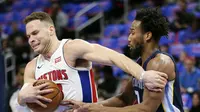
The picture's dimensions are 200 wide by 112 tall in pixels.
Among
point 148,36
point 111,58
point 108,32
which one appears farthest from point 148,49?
point 108,32

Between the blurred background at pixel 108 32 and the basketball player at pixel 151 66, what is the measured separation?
3.26 m

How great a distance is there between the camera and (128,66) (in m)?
4.38

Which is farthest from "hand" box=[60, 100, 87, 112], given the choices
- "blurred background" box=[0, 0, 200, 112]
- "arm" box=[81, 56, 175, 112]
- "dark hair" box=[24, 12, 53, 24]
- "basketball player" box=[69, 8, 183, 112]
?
"blurred background" box=[0, 0, 200, 112]

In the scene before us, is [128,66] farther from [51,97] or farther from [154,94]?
[51,97]

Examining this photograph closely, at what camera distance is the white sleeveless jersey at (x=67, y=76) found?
4699mm

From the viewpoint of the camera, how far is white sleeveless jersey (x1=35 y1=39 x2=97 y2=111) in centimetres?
470

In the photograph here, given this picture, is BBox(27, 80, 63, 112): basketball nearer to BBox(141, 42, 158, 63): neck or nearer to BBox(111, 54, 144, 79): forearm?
BBox(111, 54, 144, 79): forearm

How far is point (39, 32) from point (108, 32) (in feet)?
27.6

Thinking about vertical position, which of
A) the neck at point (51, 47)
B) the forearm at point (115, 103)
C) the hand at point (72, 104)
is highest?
the neck at point (51, 47)

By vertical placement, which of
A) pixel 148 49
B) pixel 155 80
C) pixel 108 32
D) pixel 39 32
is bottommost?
pixel 155 80

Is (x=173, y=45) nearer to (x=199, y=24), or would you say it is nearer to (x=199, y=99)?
(x=199, y=24)

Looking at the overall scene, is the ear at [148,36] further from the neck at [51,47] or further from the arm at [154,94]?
the neck at [51,47]

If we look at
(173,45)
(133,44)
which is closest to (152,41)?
(133,44)

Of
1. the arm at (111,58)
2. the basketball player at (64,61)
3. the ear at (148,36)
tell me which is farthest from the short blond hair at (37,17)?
the ear at (148,36)
